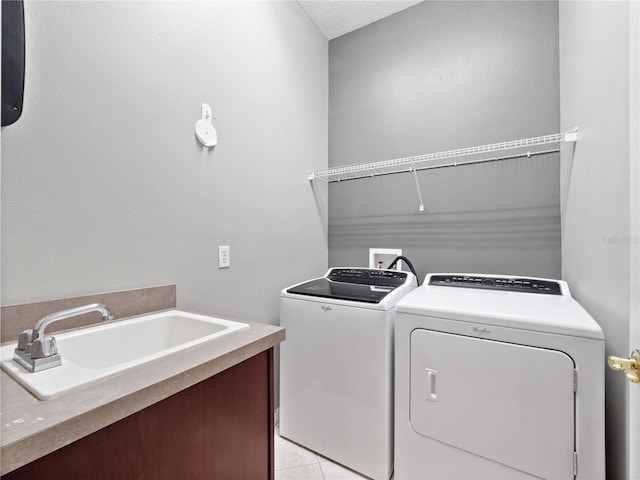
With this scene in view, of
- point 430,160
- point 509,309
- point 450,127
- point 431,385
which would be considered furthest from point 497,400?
point 450,127

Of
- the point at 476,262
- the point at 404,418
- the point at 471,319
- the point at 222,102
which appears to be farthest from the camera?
the point at 476,262

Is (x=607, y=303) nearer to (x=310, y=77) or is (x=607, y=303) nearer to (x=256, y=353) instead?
(x=256, y=353)

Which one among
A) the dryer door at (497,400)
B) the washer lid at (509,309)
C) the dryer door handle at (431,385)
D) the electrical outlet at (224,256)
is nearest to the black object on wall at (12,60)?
the electrical outlet at (224,256)

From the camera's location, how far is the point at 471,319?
3.97 feet

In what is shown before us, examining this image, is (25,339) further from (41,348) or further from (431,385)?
(431,385)

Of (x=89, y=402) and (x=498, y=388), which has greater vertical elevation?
(x=89, y=402)

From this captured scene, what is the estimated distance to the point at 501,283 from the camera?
1.65m

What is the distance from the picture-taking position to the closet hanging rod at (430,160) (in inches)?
63.5

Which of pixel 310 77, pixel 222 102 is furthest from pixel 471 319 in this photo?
pixel 310 77

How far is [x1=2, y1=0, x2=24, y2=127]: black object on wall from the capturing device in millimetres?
794

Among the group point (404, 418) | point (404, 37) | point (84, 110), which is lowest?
point (404, 418)

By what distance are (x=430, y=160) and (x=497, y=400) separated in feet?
5.18

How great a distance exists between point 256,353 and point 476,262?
5.57 feet

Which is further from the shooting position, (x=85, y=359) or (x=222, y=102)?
(x=222, y=102)
